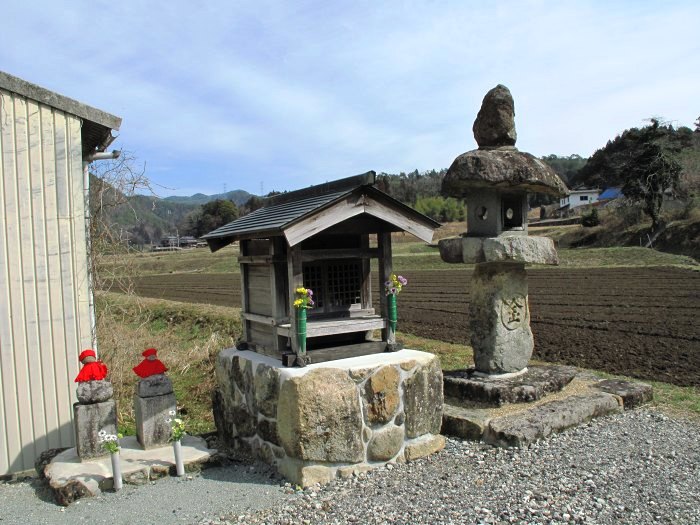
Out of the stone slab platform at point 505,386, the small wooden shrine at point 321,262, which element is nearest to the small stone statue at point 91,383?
the small wooden shrine at point 321,262

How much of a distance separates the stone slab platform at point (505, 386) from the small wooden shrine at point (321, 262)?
5.82ft

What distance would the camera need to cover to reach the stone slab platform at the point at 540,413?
229 inches

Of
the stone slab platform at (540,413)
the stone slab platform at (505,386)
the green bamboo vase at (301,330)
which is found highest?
the green bamboo vase at (301,330)

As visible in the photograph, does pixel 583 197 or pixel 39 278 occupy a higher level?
pixel 583 197

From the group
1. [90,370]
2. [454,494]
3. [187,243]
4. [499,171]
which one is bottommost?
[454,494]

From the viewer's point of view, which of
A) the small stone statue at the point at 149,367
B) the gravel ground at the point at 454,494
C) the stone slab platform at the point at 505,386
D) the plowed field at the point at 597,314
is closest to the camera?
the gravel ground at the point at 454,494

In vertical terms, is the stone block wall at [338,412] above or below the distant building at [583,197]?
below

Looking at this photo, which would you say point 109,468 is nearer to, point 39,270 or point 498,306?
point 39,270

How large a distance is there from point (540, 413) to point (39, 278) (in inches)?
233

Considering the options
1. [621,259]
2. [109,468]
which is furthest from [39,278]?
[621,259]

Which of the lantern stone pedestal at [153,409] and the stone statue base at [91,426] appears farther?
the lantern stone pedestal at [153,409]

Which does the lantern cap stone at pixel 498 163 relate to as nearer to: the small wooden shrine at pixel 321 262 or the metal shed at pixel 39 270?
the small wooden shrine at pixel 321 262

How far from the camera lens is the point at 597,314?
15.0 metres

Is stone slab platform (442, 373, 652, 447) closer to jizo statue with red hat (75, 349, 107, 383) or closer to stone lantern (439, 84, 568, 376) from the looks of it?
stone lantern (439, 84, 568, 376)
